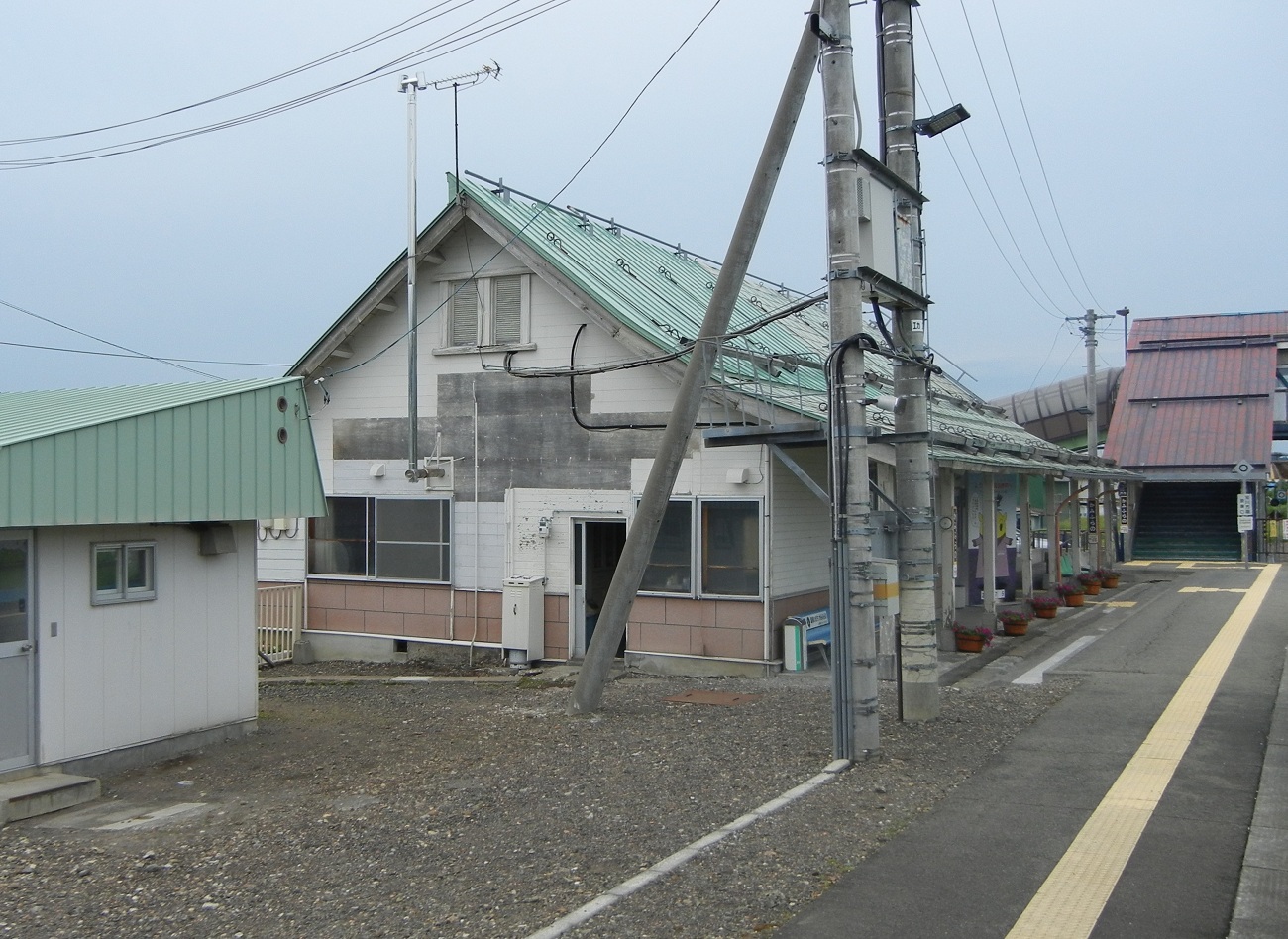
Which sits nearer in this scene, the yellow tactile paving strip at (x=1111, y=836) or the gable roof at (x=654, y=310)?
the yellow tactile paving strip at (x=1111, y=836)

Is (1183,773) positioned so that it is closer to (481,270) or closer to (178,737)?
(178,737)

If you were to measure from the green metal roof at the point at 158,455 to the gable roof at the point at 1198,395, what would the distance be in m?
30.4

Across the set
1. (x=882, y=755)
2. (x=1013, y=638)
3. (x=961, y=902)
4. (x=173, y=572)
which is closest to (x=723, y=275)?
(x=882, y=755)

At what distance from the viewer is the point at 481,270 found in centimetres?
1579

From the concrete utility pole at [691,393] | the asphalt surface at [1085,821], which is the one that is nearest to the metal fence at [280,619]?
the concrete utility pole at [691,393]

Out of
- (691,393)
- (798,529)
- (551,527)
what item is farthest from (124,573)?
(798,529)

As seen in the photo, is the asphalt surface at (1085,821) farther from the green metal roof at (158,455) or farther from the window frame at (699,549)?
the green metal roof at (158,455)

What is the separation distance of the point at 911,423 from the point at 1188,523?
31055mm

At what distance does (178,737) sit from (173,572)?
1447 millimetres

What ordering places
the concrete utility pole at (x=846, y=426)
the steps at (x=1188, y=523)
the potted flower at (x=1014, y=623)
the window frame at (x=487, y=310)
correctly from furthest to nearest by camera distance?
the steps at (x=1188, y=523) → the potted flower at (x=1014, y=623) → the window frame at (x=487, y=310) → the concrete utility pole at (x=846, y=426)

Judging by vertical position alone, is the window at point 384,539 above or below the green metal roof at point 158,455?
below

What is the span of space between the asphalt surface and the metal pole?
9265mm

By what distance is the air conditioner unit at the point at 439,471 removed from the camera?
1620 cm

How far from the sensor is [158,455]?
30.0 feet
